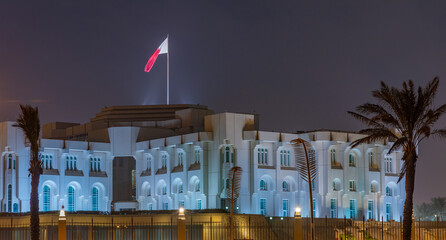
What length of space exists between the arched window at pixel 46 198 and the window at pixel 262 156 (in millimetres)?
20573

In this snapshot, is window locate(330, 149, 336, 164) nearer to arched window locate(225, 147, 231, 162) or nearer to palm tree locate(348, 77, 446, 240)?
arched window locate(225, 147, 231, 162)

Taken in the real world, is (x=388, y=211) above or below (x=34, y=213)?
below

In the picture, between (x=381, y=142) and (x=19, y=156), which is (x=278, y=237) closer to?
(x=381, y=142)

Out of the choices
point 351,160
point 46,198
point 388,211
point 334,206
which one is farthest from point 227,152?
A: point 388,211

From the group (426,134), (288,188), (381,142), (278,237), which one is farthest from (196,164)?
(426,134)

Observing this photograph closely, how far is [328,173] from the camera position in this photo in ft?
250

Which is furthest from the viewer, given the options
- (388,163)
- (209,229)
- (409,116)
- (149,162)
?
(388,163)

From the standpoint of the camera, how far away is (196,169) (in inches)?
2943

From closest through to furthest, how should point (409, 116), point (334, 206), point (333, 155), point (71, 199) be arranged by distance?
point (409, 116)
point (334, 206)
point (333, 155)
point (71, 199)

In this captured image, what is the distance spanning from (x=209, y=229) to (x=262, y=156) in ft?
49.0

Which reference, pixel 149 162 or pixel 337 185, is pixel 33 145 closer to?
pixel 149 162

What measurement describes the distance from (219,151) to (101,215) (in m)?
13.6

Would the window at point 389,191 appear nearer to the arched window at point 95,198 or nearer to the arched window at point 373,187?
the arched window at point 373,187

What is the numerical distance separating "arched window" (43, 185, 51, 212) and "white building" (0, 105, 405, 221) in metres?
0.10
